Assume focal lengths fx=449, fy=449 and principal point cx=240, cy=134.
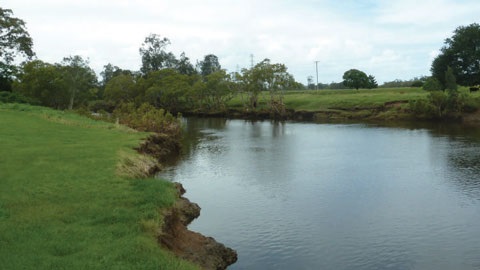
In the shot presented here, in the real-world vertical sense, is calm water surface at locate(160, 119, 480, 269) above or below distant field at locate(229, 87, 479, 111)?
below

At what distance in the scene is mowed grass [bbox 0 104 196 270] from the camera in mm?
10242

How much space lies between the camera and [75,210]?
45.2 ft

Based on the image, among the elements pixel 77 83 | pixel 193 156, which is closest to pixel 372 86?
pixel 77 83

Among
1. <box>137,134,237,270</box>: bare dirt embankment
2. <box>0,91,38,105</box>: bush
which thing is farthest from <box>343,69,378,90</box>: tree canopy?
<box>137,134,237,270</box>: bare dirt embankment

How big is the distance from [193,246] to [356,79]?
117m

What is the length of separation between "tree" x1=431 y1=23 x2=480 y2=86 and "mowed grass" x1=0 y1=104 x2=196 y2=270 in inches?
3301

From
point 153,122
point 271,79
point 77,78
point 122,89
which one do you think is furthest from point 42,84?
point 271,79

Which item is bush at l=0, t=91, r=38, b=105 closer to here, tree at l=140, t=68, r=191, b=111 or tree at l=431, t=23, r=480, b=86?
tree at l=140, t=68, r=191, b=111

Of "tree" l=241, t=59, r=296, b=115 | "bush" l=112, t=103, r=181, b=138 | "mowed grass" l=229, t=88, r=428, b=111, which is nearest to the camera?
"bush" l=112, t=103, r=181, b=138

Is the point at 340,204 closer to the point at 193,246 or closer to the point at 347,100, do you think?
the point at 193,246

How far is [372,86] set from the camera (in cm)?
12950

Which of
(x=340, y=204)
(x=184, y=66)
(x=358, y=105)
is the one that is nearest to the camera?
(x=340, y=204)

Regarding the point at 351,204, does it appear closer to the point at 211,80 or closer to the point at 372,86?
the point at 211,80

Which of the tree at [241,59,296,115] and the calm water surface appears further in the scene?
the tree at [241,59,296,115]
